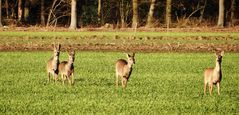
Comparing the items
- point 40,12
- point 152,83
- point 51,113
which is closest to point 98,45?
point 152,83

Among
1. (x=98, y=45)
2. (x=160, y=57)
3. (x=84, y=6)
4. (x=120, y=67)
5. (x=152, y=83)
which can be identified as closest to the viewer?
(x=120, y=67)

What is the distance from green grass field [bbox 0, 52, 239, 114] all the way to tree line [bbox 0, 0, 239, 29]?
36.2 metres

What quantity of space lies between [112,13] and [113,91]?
55670 mm

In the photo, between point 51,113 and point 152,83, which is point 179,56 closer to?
point 152,83

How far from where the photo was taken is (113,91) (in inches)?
771

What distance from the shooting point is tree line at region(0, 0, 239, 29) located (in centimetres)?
6800

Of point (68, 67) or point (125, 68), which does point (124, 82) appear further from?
point (68, 67)

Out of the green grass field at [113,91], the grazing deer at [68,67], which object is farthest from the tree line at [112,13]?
the grazing deer at [68,67]

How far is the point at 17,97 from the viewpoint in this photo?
18141 millimetres

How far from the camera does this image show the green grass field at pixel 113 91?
1619 cm

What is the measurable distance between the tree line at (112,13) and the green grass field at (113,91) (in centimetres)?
3618

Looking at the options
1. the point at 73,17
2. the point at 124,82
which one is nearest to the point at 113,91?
the point at 124,82

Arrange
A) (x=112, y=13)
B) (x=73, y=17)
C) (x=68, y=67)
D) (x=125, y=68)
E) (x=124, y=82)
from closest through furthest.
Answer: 1. (x=125, y=68)
2. (x=68, y=67)
3. (x=124, y=82)
4. (x=73, y=17)
5. (x=112, y=13)

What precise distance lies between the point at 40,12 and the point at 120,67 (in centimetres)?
5625
